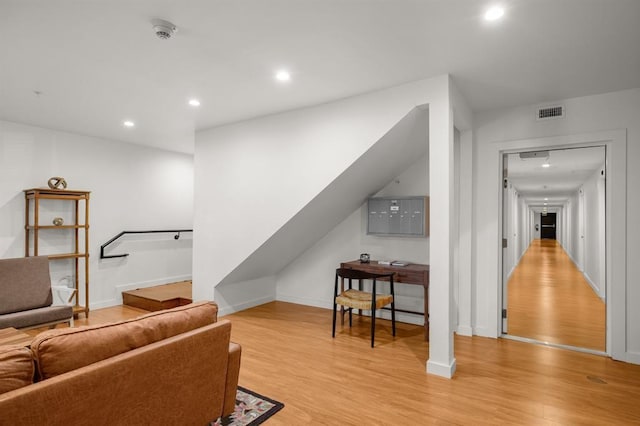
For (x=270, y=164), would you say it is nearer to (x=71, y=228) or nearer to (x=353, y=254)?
(x=353, y=254)

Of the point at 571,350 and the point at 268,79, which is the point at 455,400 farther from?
the point at 268,79

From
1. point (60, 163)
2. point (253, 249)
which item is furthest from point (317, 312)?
point (60, 163)

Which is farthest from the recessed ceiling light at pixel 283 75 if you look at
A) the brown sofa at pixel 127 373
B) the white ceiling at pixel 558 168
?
the white ceiling at pixel 558 168

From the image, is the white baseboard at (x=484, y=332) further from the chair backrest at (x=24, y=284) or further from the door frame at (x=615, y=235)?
the chair backrest at (x=24, y=284)

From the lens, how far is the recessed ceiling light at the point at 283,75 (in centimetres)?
307

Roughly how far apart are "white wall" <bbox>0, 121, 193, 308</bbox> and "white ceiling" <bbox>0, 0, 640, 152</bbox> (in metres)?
0.95

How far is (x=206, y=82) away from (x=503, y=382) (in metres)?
3.78

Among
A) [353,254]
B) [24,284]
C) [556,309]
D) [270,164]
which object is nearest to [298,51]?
[270,164]

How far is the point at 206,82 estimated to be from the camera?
10.8 ft

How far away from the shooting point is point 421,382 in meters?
2.87

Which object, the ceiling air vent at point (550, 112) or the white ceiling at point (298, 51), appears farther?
the ceiling air vent at point (550, 112)

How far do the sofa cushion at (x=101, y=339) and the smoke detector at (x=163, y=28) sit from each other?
1.85 metres

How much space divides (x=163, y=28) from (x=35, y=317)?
3348 millimetres

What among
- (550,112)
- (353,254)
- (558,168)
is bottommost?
(353,254)
